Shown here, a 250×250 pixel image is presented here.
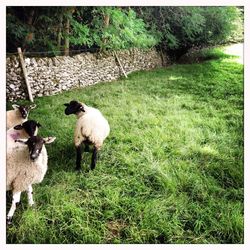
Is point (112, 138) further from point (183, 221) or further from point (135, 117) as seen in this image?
point (183, 221)

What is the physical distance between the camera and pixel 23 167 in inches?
124

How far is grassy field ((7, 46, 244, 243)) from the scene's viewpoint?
122 inches

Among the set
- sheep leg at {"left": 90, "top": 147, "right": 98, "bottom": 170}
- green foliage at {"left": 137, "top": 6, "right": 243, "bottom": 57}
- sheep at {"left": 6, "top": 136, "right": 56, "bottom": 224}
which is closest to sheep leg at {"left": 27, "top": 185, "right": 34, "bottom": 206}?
sheep at {"left": 6, "top": 136, "right": 56, "bottom": 224}

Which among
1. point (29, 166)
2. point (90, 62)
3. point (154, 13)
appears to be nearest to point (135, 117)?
point (29, 166)

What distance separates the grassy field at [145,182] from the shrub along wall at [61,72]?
3.34 feet

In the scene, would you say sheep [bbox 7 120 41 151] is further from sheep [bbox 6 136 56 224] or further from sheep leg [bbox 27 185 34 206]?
sheep leg [bbox 27 185 34 206]

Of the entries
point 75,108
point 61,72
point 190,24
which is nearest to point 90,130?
point 75,108

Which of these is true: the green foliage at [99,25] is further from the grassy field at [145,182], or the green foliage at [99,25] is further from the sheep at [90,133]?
the sheep at [90,133]

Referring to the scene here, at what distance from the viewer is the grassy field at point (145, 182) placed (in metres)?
3.09

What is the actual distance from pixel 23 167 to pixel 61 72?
5.89 m

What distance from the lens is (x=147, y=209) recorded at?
3361mm

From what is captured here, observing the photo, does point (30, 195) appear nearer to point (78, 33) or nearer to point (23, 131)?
point (23, 131)

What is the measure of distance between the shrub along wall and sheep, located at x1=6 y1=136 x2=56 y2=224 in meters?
4.69

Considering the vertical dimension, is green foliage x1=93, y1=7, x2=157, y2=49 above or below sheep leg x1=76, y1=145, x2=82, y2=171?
above
